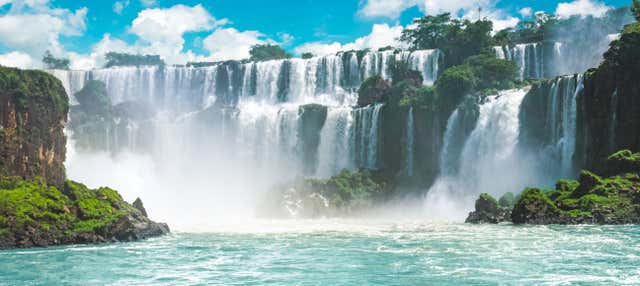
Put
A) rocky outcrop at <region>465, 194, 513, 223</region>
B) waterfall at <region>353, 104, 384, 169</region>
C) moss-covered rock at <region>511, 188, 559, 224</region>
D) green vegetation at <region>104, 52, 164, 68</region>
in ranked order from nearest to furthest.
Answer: moss-covered rock at <region>511, 188, 559, 224</region>, rocky outcrop at <region>465, 194, 513, 223</region>, waterfall at <region>353, 104, 384, 169</region>, green vegetation at <region>104, 52, 164, 68</region>

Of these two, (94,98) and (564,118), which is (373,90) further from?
(94,98)

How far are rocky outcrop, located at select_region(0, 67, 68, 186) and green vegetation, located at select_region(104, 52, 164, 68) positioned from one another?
75.9 meters

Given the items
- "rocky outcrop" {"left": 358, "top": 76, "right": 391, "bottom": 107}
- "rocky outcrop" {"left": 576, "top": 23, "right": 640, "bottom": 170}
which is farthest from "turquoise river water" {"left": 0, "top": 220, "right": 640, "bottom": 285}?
"rocky outcrop" {"left": 358, "top": 76, "right": 391, "bottom": 107}

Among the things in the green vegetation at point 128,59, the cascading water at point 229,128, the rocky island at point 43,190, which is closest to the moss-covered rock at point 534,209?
the rocky island at point 43,190

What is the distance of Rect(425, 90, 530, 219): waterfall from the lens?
44.9 metres

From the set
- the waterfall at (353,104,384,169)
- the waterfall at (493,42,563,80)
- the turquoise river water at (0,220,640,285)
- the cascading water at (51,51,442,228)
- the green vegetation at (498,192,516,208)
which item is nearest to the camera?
the turquoise river water at (0,220,640,285)

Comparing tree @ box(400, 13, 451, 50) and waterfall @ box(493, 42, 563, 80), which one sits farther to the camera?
tree @ box(400, 13, 451, 50)

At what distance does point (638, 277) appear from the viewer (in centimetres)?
1725

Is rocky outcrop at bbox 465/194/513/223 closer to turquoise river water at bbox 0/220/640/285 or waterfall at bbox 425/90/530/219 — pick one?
turquoise river water at bbox 0/220/640/285

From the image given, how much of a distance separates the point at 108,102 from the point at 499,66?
135ft

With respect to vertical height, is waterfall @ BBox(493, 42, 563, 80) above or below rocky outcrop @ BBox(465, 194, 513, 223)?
above

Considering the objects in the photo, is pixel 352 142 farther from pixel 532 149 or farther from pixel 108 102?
pixel 108 102

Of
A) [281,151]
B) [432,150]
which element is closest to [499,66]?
[432,150]

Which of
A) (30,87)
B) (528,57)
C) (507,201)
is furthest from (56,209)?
(528,57)
